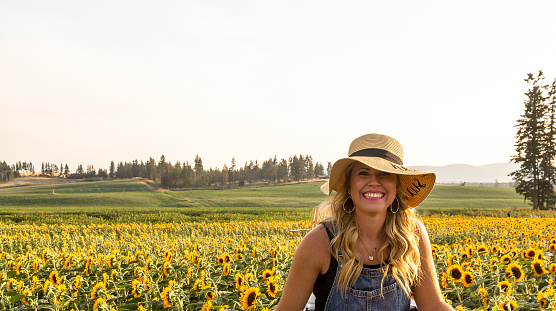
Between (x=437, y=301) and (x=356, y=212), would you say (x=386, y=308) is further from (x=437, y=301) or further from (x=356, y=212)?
(x=356, y=212)

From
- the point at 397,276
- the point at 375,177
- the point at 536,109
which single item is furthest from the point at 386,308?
the point at 536,109

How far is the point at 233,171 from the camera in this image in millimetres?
117062

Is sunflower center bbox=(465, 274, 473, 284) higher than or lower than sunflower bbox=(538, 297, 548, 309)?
higher

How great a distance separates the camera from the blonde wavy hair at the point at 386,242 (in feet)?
7.89

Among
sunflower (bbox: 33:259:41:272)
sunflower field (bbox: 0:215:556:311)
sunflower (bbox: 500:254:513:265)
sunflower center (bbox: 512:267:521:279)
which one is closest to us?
sunflower field (bbox: 0:215:556:311)

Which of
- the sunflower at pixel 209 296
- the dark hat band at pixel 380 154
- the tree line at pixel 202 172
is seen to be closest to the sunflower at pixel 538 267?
the dark hat band at pixel 380 154

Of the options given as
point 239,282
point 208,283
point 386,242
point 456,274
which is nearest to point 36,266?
point 208,283

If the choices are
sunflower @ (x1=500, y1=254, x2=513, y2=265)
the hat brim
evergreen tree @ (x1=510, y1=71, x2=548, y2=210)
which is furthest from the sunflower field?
evergreen tree @ (x1=510, y1=71, x2=548, y2=210)

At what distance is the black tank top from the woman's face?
0.27m

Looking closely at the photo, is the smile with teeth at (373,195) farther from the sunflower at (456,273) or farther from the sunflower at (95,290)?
the sunflower at (95,290)

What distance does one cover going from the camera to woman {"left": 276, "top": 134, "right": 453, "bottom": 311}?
2400mm

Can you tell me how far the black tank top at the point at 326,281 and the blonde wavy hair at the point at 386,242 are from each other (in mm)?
39

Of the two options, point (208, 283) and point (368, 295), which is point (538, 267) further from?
point (208, 283)

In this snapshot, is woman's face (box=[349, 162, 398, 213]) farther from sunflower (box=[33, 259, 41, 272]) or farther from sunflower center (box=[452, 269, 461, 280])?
sunflower (box=[33, 259, 41, 272])
